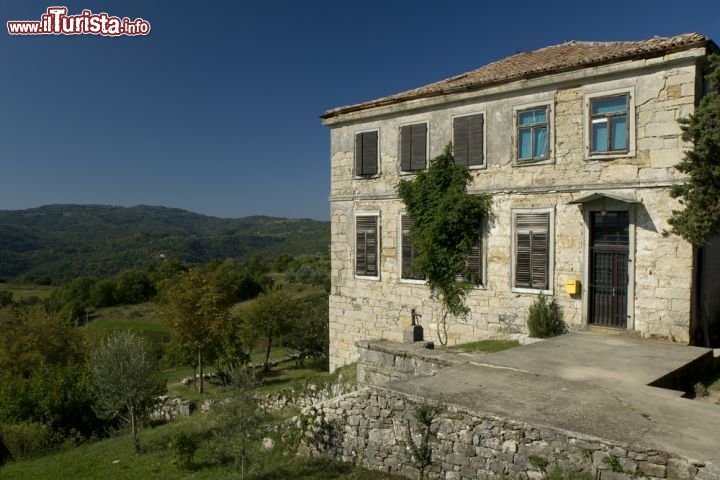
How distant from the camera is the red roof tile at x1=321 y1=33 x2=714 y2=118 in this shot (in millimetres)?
10422

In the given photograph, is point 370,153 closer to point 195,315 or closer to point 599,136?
point 599,136

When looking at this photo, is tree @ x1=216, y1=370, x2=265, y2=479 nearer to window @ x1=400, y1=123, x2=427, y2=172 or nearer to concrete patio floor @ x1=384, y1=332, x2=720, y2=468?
concrete patio floor @ x1=384, y1=332, x2=720, y2=468

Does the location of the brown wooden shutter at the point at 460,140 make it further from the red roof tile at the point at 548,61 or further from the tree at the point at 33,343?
the tree at the point at 33,343

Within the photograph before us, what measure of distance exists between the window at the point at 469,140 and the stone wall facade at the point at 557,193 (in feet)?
0.63

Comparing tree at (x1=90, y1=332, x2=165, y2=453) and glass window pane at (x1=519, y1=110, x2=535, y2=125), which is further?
tree at (x1=90, y1=332, x2=165, y2=453)

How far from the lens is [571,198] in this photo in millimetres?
11758

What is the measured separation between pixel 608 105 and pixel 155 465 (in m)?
14.0

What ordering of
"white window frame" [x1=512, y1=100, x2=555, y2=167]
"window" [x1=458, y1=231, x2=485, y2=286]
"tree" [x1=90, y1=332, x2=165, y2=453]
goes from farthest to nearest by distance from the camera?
"tree" [x1=90, y1=332, x2=165, y2=453] → "window" [x1=458, y1=231, x2=485, y2=286] → "white window frame" [x1=512, y1=100, x2=555, y2=167]

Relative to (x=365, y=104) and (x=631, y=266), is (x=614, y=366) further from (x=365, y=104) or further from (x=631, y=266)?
(x=365, y=104)

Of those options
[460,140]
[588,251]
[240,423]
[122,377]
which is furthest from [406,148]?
[122,377]

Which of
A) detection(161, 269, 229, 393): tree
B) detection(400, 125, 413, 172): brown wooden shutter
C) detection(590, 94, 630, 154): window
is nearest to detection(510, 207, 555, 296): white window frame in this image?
detection(590, 94, 630, 154): window

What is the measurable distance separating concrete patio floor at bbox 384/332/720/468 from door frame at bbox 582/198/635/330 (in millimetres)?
1210

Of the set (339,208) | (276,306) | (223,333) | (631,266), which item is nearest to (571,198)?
(631,266)

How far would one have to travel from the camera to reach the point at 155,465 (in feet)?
38.7
